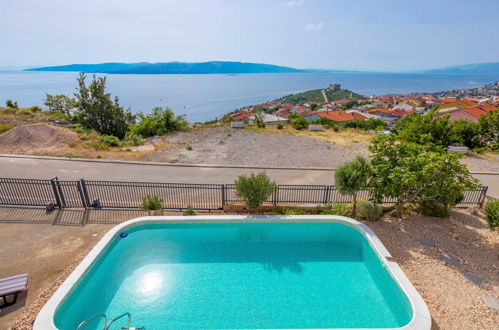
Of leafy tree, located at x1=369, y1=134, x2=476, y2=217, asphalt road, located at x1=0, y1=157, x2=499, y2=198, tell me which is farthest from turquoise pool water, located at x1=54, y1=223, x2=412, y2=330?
asphalt road, located at x1=0, y1=157, x2=499, y2=198

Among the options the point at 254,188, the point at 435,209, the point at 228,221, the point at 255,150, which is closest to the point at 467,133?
the point at 435,209

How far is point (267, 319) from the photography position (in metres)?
7.49

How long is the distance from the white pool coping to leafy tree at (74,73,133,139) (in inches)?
956

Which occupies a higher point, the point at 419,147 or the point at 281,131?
the point at 419,147

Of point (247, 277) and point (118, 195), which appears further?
point (118, 195)

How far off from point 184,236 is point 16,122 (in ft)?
111

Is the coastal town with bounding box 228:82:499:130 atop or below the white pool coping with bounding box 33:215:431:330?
below

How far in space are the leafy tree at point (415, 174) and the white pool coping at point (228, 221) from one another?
2.19 meters

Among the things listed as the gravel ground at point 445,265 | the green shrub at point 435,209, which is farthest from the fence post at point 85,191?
the green shrub at point 435,209

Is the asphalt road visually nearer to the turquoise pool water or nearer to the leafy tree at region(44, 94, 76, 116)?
the turquoise pool water

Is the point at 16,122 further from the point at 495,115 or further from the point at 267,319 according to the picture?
the point at 495,115

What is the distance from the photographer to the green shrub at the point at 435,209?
1207 cm

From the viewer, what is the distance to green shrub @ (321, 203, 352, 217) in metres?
12.1

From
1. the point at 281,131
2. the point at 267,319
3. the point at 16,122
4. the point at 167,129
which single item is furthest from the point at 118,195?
the point at 16,122
